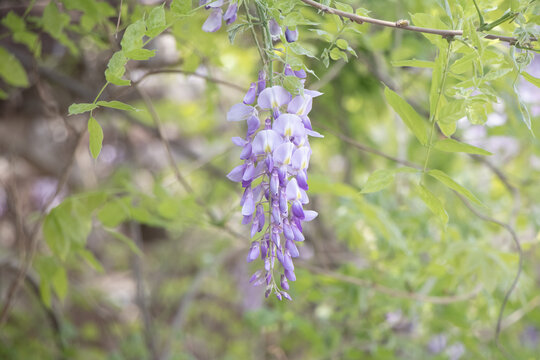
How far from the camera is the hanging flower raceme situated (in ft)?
1.84

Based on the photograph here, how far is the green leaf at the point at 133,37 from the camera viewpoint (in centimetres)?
55

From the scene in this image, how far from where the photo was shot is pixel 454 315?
1474 mm

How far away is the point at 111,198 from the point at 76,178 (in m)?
2.14

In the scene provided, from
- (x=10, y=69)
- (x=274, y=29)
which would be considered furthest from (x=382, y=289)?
(x=10, y=69)

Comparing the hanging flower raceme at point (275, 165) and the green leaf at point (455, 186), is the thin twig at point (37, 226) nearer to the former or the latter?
the hanging flower raceme at point (275, 165)

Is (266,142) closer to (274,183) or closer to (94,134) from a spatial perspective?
(274,183)

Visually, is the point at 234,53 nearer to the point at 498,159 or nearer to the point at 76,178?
the point at 498,159

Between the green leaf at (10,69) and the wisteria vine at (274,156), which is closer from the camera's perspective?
the wisteria vine at (274,156)

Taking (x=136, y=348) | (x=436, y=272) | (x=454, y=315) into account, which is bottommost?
(x=136, y=348)

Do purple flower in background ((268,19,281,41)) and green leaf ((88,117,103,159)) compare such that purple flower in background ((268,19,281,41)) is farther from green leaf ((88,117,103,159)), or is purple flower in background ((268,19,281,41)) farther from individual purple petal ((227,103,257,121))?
green leaf ((88,117,103,159))

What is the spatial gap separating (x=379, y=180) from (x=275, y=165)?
0.18 metres

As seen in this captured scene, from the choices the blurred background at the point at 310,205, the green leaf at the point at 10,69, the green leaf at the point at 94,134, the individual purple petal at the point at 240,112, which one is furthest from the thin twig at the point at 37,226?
the individual purple petal at the point at 240,112

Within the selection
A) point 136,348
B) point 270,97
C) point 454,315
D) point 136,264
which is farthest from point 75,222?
point 136,348

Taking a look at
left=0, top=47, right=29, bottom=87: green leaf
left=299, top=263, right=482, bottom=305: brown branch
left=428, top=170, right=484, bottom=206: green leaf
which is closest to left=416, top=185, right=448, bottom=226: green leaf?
left=428, top=170, right=484, bottom=206: green leaf
